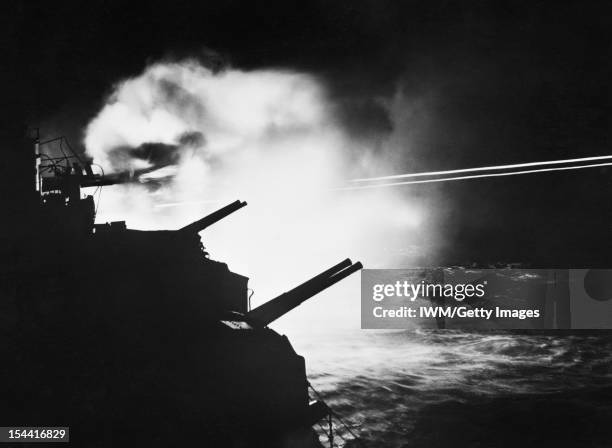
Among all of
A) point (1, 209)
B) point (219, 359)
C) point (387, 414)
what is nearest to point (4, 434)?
point (219, 359)

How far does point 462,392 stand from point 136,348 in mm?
72508

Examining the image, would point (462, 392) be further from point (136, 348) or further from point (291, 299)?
point (136, 348)

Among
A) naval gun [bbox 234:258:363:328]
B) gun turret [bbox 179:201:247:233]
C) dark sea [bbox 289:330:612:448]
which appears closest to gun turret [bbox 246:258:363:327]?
naval gun [bbox 234:258:363:328]

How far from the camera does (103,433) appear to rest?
45.0 ft

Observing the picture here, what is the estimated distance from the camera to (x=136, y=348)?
1530 centimetres

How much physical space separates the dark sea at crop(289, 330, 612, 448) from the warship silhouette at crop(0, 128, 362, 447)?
4.11 m

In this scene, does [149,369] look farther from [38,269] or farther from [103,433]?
[38,269]

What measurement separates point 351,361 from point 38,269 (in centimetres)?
8954

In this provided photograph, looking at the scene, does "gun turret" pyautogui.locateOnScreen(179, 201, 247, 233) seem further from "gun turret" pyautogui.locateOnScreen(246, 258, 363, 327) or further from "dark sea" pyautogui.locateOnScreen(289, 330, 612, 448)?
"dark sea" pyautogui.locateOnScreen(289, 330, 612, 448)

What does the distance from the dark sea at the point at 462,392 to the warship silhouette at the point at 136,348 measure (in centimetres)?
411

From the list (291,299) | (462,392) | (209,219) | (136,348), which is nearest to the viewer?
(136,348)

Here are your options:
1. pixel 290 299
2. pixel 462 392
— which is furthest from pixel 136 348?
pixel 462 392

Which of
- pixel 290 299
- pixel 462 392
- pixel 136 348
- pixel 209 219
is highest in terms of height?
pixel 209 219

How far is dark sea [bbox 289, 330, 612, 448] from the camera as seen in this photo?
50.7 metres
